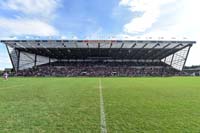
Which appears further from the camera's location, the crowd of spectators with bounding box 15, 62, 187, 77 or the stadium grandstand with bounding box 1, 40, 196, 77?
the crowd of spectators with bounding box 15, 62, 187, 77

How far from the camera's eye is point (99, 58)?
7381 cm

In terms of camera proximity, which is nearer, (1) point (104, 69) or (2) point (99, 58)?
(1) point (104, 69)

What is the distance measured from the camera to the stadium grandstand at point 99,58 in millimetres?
52969

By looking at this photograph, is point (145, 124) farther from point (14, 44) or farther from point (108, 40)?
point (14, 44)

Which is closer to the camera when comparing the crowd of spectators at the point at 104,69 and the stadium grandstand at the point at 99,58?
the stadium grandstand at the point at 99,58

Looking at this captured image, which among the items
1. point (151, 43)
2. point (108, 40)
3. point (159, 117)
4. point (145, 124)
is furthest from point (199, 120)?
point (151, 43)

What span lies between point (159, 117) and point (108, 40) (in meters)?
41.4

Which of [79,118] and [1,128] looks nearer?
[1,128]

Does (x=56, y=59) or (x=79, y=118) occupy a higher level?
(x=56, y=59)

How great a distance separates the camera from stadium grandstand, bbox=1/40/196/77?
2085 inches

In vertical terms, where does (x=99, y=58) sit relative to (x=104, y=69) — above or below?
above

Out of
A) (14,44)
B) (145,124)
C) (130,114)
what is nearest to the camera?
(145,124)

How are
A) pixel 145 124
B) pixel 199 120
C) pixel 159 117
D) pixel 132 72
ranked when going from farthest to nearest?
pixel 132 72
pixel 159 117
pixel 199 120
pixel 145 124

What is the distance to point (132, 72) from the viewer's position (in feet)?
203
